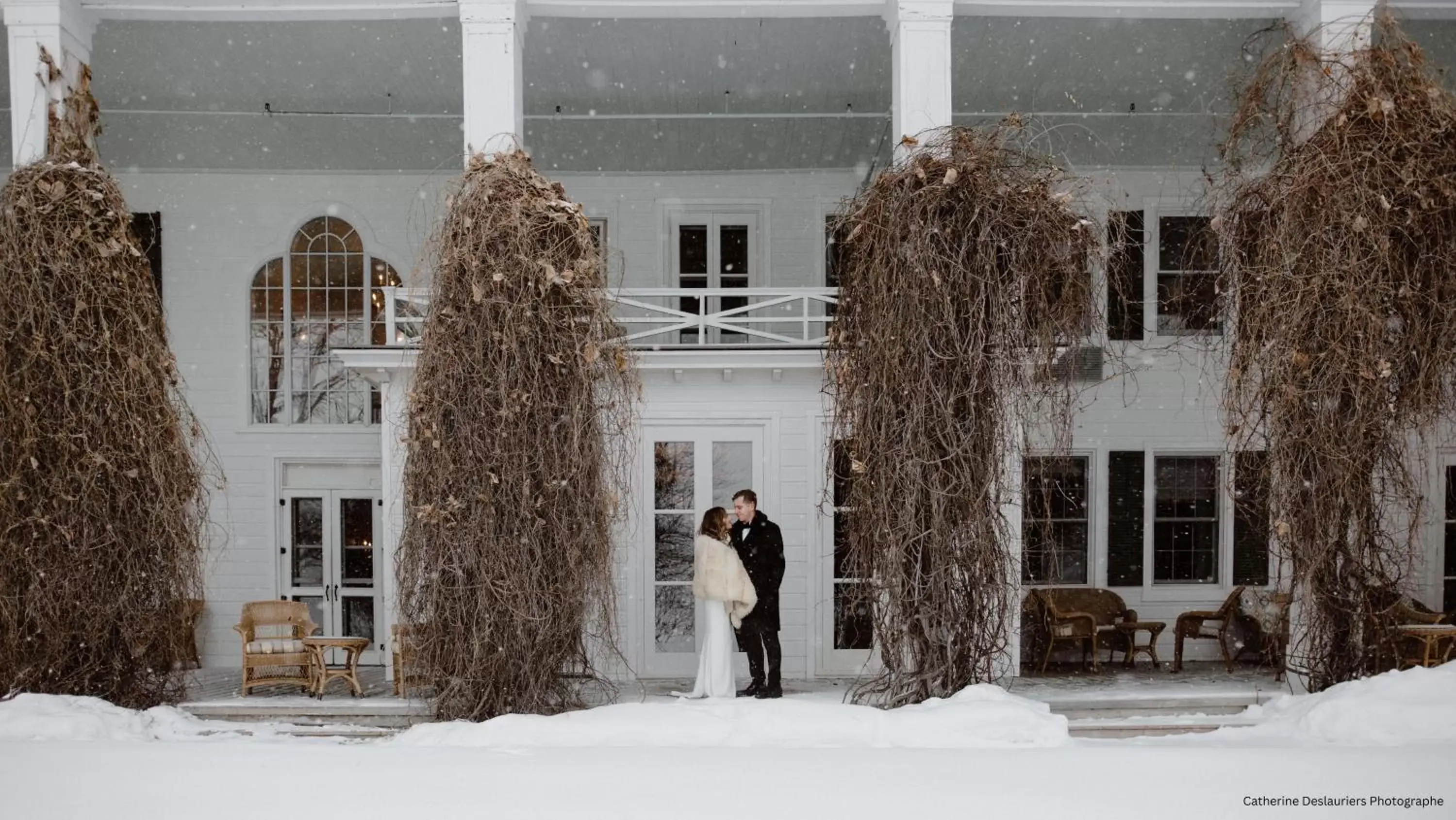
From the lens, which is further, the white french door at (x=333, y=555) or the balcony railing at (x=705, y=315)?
the white french door at (x=333, y=555)

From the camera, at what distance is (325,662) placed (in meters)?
9.02

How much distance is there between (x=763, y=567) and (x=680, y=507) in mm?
1789

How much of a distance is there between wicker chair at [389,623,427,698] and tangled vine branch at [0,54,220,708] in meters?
1.78

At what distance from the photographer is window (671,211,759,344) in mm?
13289

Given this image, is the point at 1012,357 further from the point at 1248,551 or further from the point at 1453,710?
the point at 1248,551

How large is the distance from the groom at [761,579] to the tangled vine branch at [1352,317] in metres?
3.71

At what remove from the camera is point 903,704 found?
315 inches

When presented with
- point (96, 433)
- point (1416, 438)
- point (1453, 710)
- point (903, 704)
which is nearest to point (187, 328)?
point (96, 433)

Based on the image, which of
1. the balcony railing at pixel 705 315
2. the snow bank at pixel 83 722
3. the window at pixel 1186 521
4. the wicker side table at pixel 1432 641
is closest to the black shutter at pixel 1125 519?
the window at pixel 1186 521

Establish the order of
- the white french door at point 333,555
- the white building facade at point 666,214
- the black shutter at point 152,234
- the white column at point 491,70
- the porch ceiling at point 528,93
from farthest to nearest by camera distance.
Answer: the black shutter at point 152,234, the white french door at point 333,555, the porch ceiling at point 528,93, the white building facade at point 666,214, the white column at point 491,70

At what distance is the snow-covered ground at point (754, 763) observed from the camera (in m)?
6.06

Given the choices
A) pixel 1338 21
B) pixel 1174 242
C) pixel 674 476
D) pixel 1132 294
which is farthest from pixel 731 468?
pixel 1174 242

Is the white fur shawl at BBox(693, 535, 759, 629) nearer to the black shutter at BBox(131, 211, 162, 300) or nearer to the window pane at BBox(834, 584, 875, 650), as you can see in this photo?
the window pane at BBox(834, 584, 875, 650)

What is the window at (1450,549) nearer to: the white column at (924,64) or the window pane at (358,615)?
the white column at (924,64)
